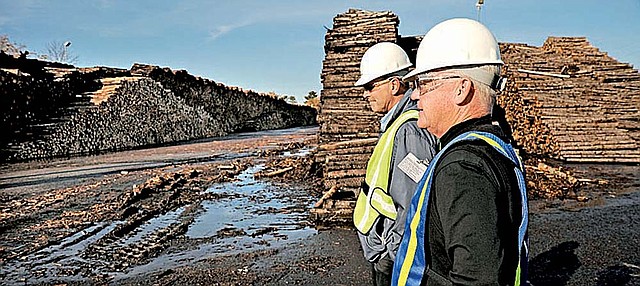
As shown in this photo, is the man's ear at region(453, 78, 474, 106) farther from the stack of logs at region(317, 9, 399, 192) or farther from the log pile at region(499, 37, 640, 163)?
the log pile at region(499, 37, 640, 163)

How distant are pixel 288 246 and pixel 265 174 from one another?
6.03 m

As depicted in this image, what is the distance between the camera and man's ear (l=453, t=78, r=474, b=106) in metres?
1.91

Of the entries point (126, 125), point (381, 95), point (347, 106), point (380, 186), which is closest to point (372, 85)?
point (381, 95)

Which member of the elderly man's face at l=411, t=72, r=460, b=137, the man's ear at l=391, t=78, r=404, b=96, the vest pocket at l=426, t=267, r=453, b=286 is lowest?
the vest pocket at l=426, t=267, r=453, b=286

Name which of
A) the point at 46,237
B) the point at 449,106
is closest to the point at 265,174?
the point at 46,237

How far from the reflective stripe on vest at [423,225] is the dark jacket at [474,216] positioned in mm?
27

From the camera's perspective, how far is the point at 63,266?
6.28 metres

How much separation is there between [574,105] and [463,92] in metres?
14.8

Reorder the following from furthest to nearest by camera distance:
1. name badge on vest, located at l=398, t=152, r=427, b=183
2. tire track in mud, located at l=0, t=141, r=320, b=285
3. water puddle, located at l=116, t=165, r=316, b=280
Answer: water puddle, located at l=116, t=165, r=316, b=280 < tire track in mud, located at l=0, t=141, r=320, b=285 < name badge on vest, located at l=398, t=152, r=427, b=183

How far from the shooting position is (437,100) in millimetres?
1961

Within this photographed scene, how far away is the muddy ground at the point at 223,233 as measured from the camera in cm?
586

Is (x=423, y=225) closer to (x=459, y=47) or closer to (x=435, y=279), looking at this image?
(x=435, y=279)

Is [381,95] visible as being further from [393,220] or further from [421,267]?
[421,267]

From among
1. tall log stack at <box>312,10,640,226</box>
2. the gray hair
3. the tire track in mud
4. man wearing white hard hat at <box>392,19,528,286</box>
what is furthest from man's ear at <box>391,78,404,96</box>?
tall log stack at <box>312,10,640,226</box>
